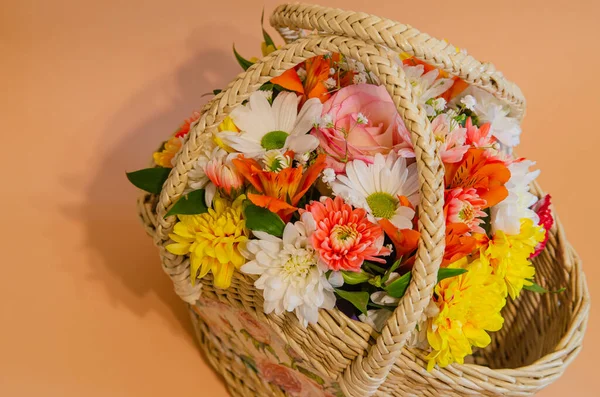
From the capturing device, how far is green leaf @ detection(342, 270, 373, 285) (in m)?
0.78

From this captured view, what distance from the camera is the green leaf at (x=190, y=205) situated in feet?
2.74

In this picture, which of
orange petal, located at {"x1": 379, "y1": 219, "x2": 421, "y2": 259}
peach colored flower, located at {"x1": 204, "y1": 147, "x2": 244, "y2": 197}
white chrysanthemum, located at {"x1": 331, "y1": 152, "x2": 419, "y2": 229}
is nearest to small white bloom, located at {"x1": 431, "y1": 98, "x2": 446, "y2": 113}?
white chrysanthemum, located at {"x1": 331, "y1": 152, "x2": 419, "y2": 229}

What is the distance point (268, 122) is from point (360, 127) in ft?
0.51

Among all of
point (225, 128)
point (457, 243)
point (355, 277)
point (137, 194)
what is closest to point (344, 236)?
point (355, 277)

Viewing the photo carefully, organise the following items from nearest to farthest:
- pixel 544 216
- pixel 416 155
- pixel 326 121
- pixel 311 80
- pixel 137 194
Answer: pixel 416 155, pixel 326 121, pixel 311 80, pixel 544 216, pixel 137 194

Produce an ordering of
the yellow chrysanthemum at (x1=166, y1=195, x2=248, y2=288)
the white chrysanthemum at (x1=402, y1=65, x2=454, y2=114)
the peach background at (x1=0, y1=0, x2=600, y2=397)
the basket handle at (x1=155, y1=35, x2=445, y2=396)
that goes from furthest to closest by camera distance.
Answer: the peach background at (x1=0, y1=0, x2=600, y2=397)
the white chrysanthemum at (x1=402, y1=65, x2=454, y2=114)
the yellow chrysanthemum at (x1=166, y1=195, x2=248, y2=288)
the basket handle at (x1=155, y1=35, x2=445, y2=396)

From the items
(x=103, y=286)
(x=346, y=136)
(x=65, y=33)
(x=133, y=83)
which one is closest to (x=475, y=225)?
(x=346, y=136)

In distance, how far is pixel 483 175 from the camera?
830 millimetres

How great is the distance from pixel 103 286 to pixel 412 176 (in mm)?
859

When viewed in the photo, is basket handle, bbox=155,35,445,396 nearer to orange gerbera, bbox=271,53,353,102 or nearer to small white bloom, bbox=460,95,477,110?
orange gerbera, bbox=271,53,353,102

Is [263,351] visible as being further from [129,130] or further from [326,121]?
[129,130]

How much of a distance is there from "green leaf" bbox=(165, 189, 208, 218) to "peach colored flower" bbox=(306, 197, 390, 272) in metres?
0.19

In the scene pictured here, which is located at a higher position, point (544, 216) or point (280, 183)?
point (544, 216)

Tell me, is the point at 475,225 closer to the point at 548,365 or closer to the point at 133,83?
the point at 548,365
